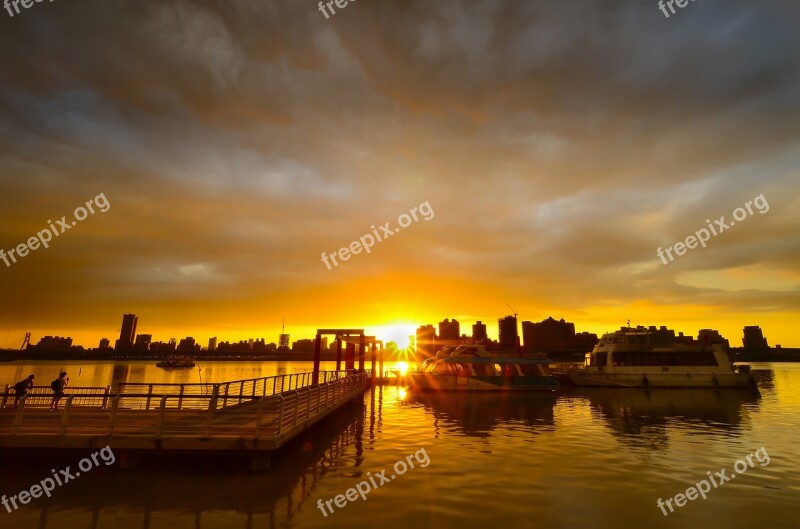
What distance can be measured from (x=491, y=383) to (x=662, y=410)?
1584 centimetres

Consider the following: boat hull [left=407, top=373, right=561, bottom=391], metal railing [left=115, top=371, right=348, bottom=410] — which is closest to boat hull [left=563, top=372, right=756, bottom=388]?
boat hull [left=407, top=373, right=561, bottom=391]

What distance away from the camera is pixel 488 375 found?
1697 inches

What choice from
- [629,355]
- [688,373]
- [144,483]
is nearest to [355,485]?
[144,483]

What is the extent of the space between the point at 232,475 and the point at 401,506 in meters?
5.69

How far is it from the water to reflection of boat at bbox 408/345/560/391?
62.7 feet

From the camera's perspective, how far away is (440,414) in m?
28.2

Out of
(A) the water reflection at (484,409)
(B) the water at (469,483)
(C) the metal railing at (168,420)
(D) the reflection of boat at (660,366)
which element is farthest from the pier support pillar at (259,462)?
(D) the reflection of boat at (660,366)

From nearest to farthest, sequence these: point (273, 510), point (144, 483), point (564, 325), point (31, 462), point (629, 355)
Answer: point (273, 510) → point (144, 483) → point (31, 462) → point (629, 355) → point (564, 325)

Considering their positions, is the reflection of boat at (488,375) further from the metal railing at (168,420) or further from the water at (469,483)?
the metal railing at (168,420)

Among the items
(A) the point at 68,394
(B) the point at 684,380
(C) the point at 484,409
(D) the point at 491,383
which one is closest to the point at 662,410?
(C) the point at 484,409

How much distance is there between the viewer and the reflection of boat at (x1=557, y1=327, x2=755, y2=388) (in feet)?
150

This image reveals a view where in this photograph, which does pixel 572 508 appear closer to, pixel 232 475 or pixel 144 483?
pixel 232 475

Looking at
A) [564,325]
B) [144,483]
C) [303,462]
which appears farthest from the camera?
[564,325]

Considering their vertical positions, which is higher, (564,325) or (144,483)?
(564,325)
